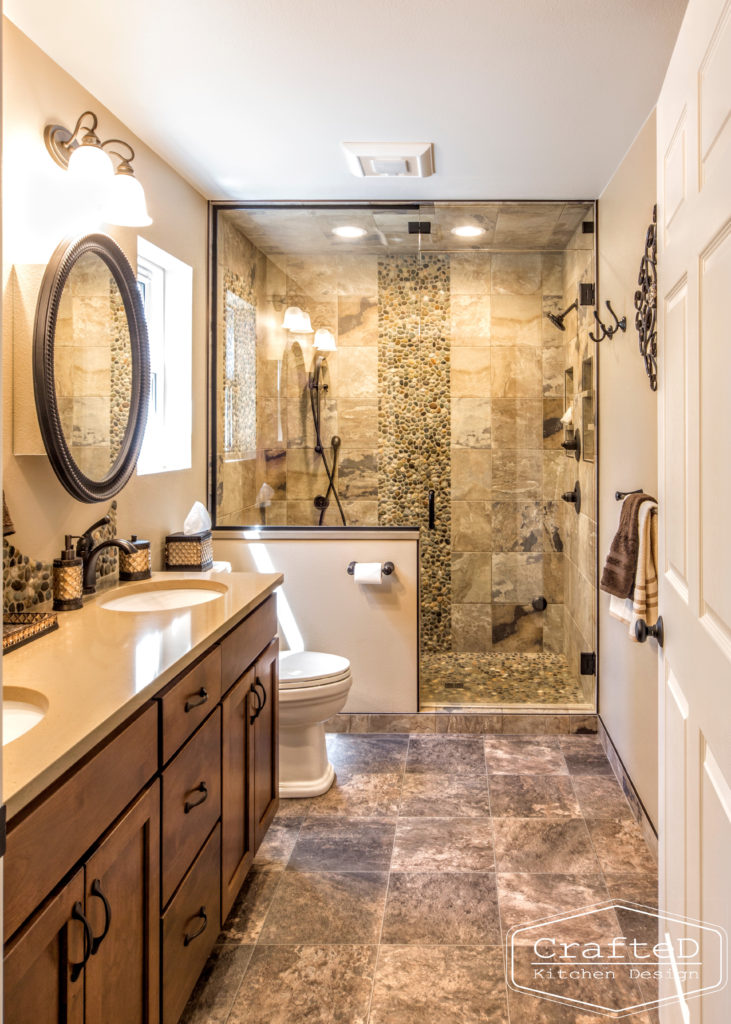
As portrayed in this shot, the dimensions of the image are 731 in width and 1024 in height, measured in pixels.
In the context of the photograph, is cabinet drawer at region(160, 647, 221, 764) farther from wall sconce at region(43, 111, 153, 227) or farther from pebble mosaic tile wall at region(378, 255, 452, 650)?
pebble mosaic tile wall at region(378, 255, 452, 650)

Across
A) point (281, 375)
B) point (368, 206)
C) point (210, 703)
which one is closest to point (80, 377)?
point (210, 703)

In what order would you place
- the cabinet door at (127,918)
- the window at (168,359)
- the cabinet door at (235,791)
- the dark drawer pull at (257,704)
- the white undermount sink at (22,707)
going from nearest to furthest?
the cabinet door at (127,918), the white undermount sink at (22,707), the cabinet door at (235,791), the dark drawer pull at (257,704), the window at (168,359)

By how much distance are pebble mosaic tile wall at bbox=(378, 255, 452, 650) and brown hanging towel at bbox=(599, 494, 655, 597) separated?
1346 mm

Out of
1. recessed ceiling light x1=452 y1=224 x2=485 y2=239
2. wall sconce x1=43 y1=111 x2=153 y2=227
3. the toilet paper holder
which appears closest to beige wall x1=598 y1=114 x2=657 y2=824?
recessed ceiling light x1=452 y1=224 x2=485 y2=239

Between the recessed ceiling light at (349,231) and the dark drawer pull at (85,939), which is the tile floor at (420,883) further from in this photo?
the recessed ceiling light at (349,231)

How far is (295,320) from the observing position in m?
3.77

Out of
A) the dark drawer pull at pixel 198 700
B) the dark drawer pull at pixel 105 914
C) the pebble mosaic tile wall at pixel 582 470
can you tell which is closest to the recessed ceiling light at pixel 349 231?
the pebble mosaic tile wall at pixel 582 470

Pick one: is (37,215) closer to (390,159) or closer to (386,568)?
(390,159)

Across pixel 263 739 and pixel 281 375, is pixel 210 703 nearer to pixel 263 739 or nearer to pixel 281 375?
pixel 263 739

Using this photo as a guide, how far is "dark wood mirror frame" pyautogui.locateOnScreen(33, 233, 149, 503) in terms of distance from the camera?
2.08 metres

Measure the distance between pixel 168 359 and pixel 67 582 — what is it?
1.46 metres

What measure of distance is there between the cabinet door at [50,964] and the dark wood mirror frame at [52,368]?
126 centimetres

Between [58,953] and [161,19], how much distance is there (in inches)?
83.8

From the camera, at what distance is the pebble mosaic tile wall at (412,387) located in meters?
3.77
